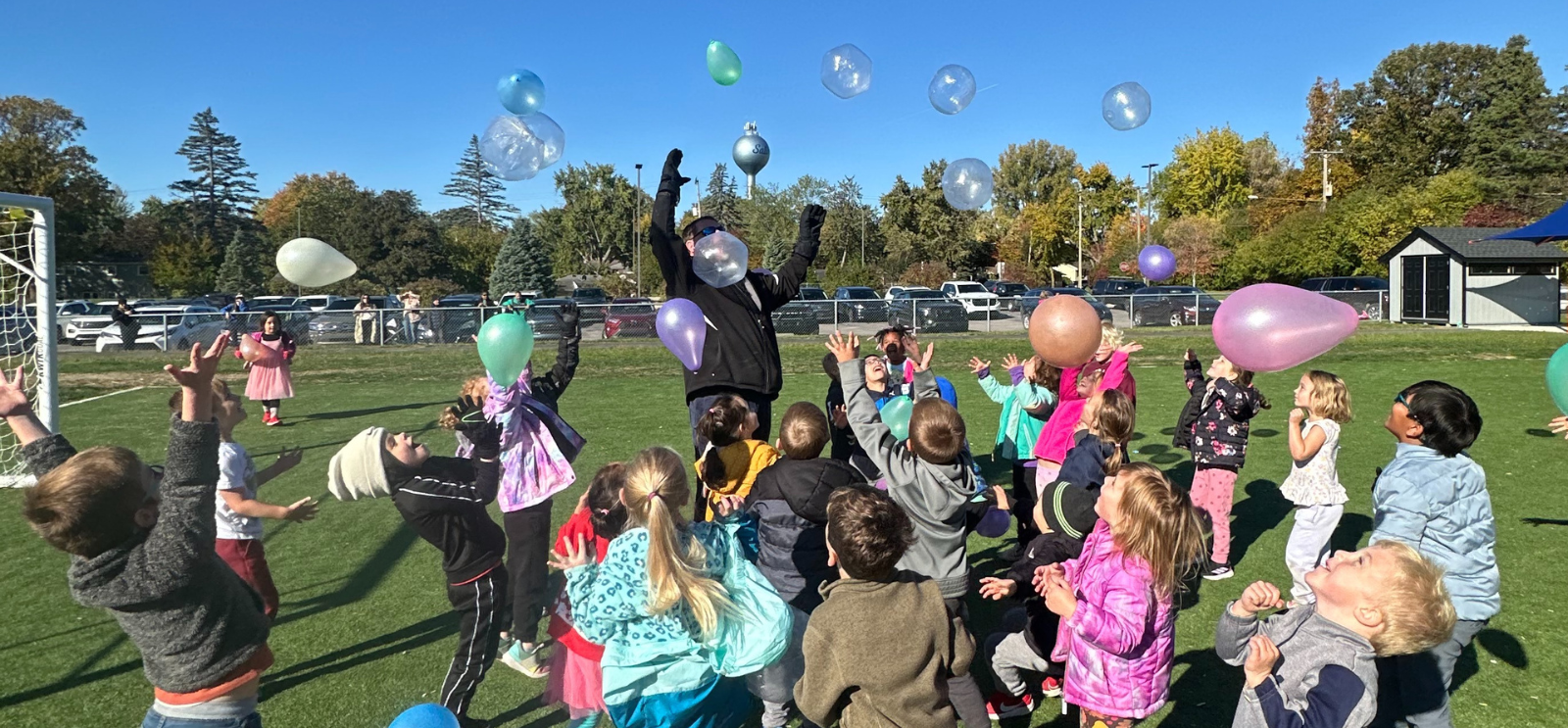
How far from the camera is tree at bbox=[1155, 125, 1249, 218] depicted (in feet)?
184

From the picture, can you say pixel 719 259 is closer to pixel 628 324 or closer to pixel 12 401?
pixel 12 401

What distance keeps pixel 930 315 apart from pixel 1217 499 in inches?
849

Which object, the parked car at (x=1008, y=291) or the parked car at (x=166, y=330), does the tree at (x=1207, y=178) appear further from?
the parked car at (x=166, y=330)

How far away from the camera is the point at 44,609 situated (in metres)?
5.59

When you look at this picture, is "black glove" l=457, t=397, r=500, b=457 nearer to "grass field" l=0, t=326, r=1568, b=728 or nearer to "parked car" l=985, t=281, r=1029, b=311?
"grass field" l=0, t=326, r=1568, b=728

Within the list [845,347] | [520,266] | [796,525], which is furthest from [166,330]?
[796,525]

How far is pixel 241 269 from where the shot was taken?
53125mm

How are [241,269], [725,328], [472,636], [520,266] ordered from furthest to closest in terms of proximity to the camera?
[241,269] → [520,266] → [725,328] → [472,636]

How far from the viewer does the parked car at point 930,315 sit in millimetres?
27094

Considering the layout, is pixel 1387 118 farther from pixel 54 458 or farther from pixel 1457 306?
pixel 54 458

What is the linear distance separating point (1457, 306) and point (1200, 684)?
1088 inches

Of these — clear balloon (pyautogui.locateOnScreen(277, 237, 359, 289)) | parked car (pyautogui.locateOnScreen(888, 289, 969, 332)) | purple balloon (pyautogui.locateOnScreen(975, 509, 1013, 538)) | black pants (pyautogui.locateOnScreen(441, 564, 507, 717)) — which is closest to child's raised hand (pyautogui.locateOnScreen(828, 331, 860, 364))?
purple balloon (pyautogui.locateOnScreen(975, 509, 1013, 538))

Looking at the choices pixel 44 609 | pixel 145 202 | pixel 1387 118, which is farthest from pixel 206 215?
pixel 1387 118

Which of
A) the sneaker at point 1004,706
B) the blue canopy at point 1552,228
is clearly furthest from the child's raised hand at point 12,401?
the blue canopy at point 1552,228
